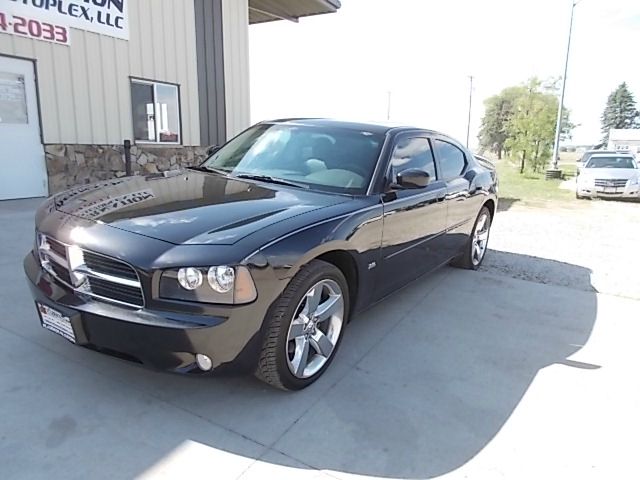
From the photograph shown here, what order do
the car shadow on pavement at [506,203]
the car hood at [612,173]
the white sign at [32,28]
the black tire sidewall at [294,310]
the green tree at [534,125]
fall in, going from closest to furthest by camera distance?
the black tire sidewall at [294,310]
the white sign at [32,28]
the car shadow on pavement at [506,203]
the car hood at [612,173]
the green tree at [534,125]

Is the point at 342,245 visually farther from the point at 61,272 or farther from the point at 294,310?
the point at 61,272

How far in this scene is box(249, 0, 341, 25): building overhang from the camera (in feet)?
41.5

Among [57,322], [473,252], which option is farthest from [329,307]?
[473,252]

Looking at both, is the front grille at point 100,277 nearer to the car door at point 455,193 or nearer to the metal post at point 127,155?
the car door at point 455,193

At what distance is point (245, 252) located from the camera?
2309 millimetres

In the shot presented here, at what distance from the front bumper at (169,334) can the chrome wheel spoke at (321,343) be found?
0.50 metres

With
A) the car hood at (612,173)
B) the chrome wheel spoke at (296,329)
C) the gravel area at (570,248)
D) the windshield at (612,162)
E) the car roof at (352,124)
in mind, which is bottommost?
the gravel area at (570,248)

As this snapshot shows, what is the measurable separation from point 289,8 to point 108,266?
41.6ft

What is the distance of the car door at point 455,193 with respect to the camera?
178 inches

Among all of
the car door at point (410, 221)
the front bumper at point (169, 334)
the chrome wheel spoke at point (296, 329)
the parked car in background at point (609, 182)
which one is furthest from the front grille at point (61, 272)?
the parked car in background at point (609, 182)

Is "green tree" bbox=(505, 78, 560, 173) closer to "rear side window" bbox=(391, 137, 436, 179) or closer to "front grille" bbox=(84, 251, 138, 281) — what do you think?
"rear side window" bbox=(391, 137, 436, 179)

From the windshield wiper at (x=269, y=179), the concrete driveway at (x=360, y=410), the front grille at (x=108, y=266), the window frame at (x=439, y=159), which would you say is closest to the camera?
the concrete driveway at (x=360, y=410)

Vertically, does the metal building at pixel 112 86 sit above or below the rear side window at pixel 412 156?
above

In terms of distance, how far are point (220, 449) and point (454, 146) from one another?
3.93m
